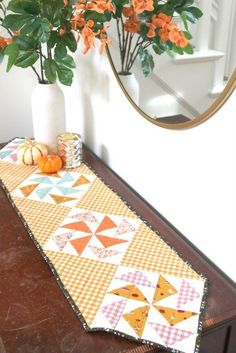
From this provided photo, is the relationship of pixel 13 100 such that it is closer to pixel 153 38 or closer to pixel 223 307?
pixel 153 38

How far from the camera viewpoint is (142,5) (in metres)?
1.02

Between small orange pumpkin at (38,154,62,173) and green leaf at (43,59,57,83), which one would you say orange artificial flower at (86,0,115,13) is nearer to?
green leaf at (43,59,57,83)

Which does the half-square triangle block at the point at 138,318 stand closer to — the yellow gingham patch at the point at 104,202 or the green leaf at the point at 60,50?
the yellow gingham patch at the point at 104,202

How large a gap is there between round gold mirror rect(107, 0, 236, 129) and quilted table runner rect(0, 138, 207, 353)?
31 centimetres

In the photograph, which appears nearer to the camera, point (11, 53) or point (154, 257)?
point (154, 257)

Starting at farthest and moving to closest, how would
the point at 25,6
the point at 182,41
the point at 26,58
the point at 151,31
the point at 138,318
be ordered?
the point at 26,58 → the point at 25,6 → the point at 151,31 → the point at 182,41 → the point at 138,318

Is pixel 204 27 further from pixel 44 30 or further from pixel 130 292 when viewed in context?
pixel 130 292

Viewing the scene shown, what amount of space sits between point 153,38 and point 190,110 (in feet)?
0.76

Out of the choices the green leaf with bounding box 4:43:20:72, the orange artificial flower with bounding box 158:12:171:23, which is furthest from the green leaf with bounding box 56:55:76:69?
the orange artificial flower with bounding box 158:12:171:23

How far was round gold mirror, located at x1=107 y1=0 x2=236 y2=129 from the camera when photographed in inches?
32.4

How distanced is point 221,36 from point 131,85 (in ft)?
1.34

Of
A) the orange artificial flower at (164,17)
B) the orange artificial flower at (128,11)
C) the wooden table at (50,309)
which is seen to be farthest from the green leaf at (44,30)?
the wooden table at (50,309)

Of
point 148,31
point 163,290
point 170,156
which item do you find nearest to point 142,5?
point 148,31

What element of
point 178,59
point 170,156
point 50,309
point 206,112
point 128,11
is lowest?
point 50,309
